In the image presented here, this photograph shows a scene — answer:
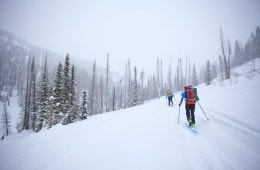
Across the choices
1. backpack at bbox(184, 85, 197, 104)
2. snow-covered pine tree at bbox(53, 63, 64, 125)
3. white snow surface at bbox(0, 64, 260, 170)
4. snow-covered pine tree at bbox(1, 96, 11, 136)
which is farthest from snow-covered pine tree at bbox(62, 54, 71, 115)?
backpack at bbox(184, 85, 197, 104)

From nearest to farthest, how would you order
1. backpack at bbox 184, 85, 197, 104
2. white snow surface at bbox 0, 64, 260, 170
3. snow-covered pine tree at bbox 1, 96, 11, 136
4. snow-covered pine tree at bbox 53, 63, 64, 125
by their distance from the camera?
white snow surface at bbox 0, 64, 260, 170 < backpack at bbox 184, 85, 197, 104 < snow-covered pine tree at bbox 53, 63, 64, 125 < snow-covered pine tree at bbox 1, 96, 11, 136

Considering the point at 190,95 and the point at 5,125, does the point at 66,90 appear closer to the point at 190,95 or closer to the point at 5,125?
the point at 190,95

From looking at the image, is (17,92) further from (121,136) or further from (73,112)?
(121,136)

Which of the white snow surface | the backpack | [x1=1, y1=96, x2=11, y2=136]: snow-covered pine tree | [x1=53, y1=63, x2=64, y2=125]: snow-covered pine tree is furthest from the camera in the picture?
[x1=1, y1=96, x2=11, y2=136]: snow-covered pine tree

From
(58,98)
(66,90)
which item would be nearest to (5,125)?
(58,98)

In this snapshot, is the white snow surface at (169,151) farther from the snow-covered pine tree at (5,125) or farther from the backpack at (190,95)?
the snow-covered pine tree at (5,125)

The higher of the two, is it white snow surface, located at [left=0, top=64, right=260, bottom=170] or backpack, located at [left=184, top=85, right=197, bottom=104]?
backpack, located at [left=184, top=85, right=197, bottom=104]

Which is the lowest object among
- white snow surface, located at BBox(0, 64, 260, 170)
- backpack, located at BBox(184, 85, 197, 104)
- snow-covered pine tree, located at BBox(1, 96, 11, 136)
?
snow-covered pine tree, located at BBox(1, 96, 11, 136)

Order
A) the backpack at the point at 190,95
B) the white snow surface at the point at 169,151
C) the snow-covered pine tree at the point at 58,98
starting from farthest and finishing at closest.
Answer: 1. the snow-covered pine tree at the point at 58,98
2. the backpack at the point at 190,95
3. the white snow surface at the point at 169,151

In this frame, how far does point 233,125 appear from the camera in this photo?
6.43 meters

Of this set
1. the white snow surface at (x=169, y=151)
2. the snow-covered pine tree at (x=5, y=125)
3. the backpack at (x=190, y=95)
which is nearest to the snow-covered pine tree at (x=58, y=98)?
the snow-covered pine tree at (x=5, y=125)

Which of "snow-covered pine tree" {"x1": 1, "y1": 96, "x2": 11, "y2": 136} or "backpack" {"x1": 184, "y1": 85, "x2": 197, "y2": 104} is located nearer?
"backpack" {"x1": 184, "y1": 85, "x2": 197, "y2": 104}

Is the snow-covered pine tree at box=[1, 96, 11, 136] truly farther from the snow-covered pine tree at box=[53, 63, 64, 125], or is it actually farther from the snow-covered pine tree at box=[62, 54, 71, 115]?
the snow-covered pine tree at box=[62, 54, 71, 115]

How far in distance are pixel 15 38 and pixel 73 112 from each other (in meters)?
197
